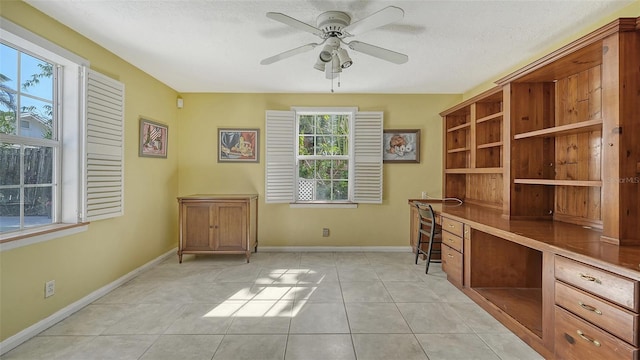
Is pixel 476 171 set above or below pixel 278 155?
below

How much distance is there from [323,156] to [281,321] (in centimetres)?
263

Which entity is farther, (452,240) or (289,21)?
(452,240)

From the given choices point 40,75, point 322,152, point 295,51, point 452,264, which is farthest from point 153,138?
point 452,264

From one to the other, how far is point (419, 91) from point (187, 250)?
13.3ft

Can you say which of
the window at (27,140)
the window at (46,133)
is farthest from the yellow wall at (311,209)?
the window at (27,140)

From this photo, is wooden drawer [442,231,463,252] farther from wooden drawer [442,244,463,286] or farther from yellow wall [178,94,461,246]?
yellow wall [178,94,461,246]

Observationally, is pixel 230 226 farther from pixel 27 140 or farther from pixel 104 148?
pixel 27 140

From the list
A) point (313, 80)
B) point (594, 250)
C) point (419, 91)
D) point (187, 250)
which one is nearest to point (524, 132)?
point (594, 250)

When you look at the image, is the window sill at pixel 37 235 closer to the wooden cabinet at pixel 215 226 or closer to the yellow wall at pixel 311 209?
the wooden cabinet at pixel 215 226

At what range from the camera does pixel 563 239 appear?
1903 mm

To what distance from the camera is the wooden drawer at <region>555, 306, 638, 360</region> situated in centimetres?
138

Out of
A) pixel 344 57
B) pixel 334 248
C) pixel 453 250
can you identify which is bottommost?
pixel 334 248

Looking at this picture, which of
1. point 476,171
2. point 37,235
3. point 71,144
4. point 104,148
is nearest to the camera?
point 37,235

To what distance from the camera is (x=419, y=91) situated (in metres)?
4.27
